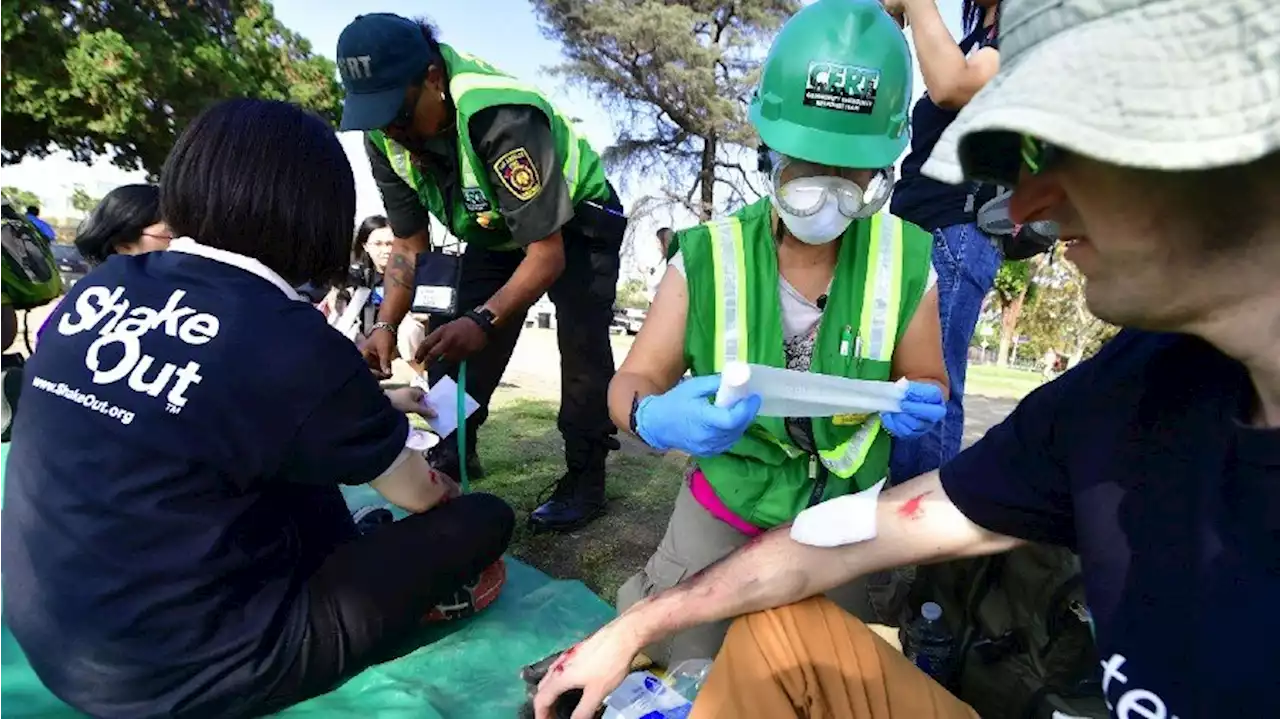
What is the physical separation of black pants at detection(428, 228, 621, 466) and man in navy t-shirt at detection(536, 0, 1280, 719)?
164 centimetres

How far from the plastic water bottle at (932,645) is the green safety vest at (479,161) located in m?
1.70

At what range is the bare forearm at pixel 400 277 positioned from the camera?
3.05m

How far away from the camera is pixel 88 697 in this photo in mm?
1486

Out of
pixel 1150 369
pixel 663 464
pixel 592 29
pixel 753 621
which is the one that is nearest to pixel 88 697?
pixel 753 621

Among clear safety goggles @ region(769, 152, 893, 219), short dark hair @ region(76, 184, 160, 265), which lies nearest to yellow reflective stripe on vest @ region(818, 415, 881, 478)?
clear safety goggles @ region(769, 152, 893, 219)

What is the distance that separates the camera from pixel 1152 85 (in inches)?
21.3

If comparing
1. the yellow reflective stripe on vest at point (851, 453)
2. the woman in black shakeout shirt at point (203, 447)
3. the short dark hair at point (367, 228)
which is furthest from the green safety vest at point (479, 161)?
the short dark hair at point (367, 228)

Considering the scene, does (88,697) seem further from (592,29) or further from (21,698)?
(592,29)

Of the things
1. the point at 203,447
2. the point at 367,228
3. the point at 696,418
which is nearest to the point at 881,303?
the point at 696,418

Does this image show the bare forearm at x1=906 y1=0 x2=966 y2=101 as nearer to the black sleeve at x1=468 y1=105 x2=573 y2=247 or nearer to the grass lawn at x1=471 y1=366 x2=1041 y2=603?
the black sleeve at x1=468 y1=105 x2=573 y2=247

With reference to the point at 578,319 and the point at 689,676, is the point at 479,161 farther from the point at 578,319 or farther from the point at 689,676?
the point at 689,676

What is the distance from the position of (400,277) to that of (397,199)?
29cm

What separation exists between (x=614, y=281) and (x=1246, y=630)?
7.64ft

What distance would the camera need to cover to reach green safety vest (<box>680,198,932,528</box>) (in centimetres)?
174
